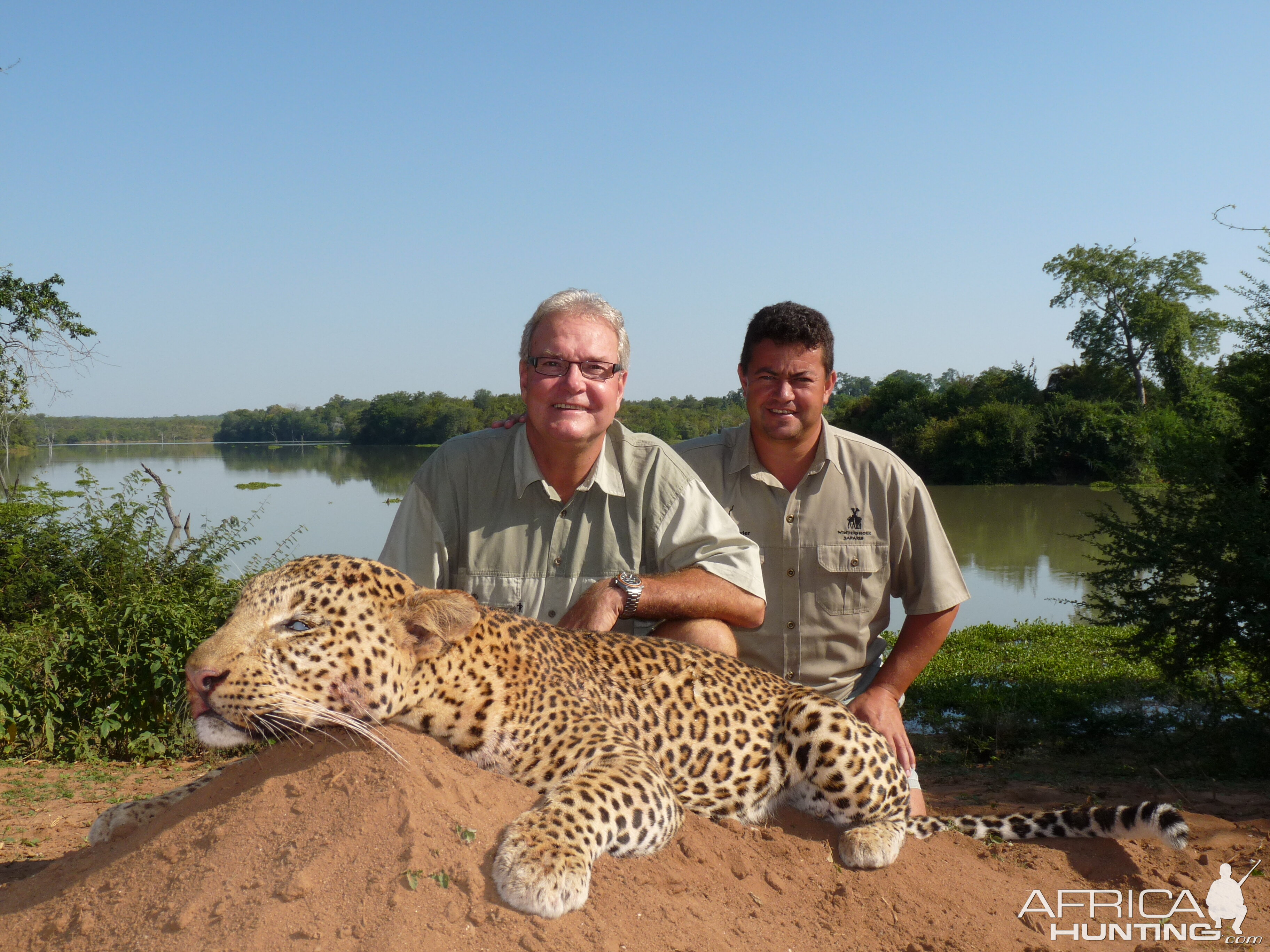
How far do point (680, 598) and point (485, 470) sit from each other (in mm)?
1117

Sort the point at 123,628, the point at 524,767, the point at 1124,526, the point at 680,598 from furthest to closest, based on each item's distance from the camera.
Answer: the point at 1124,526
the point at 123,628
the point at 680,598
the point at 524,767

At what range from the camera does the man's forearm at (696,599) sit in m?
Answer: 4.12

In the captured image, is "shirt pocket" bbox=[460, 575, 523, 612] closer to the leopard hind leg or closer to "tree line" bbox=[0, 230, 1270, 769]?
the leopard hind leg

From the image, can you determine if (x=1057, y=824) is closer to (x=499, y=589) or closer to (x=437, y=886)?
(x=499, y=589)

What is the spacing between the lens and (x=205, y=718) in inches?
103

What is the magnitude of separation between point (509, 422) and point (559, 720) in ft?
6.83

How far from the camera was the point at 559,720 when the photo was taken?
121 inches

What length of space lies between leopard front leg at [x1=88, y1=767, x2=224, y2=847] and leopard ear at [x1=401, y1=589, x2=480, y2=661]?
82 cm

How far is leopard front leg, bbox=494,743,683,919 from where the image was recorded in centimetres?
233

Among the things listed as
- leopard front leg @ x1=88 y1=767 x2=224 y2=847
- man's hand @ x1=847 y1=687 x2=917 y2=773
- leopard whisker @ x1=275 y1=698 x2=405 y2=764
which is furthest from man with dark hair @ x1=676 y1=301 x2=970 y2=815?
leopard front leg @ x1=88 y1=767 x2=224 y2=847

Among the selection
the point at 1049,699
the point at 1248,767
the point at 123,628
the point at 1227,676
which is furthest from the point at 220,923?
the point at 1227,676

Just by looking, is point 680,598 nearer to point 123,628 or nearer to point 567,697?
point 567,697

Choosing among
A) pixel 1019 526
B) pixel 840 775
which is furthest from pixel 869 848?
pixel 1019 526

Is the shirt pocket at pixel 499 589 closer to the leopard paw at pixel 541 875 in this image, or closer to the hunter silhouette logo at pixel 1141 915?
the leopard paw at pixel 541 875
